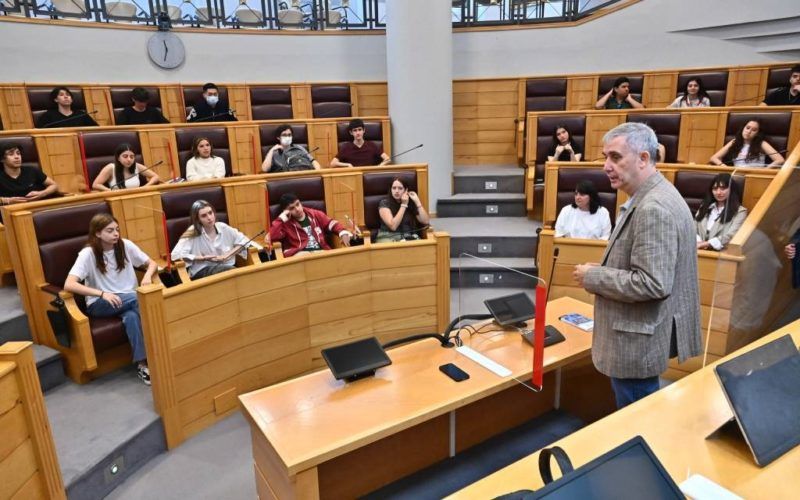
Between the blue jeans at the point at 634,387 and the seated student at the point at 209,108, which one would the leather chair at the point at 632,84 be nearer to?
the seated student at the point at 209,108

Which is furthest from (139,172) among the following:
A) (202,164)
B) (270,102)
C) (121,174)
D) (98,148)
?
(270,102)

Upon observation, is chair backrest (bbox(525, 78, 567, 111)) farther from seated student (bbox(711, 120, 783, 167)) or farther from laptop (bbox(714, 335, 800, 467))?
laptop (bbox(714, 335, 800, 467))

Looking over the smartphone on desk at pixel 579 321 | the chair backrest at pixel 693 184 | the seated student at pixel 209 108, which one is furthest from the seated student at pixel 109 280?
the chair backrest at pixel 693 184

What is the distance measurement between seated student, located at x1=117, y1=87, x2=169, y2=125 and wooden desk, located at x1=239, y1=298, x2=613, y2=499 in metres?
3.26

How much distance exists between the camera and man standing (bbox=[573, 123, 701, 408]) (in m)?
1.17

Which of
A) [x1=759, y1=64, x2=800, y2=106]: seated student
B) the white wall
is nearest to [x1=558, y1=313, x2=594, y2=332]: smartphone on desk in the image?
the white wall

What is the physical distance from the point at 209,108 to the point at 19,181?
1.71 m

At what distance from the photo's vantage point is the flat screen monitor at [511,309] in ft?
5.37

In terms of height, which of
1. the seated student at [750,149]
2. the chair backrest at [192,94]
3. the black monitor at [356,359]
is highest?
the chair backrest at [192,94]

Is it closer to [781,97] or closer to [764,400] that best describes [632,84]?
[781,97]

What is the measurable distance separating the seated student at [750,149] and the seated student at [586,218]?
3.40 ft

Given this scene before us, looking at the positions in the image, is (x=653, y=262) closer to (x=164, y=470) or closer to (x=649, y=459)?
(x=649, y=459)

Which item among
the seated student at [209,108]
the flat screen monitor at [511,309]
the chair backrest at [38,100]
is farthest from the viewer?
the seated student at [209,108]

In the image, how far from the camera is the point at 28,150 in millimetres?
3041
